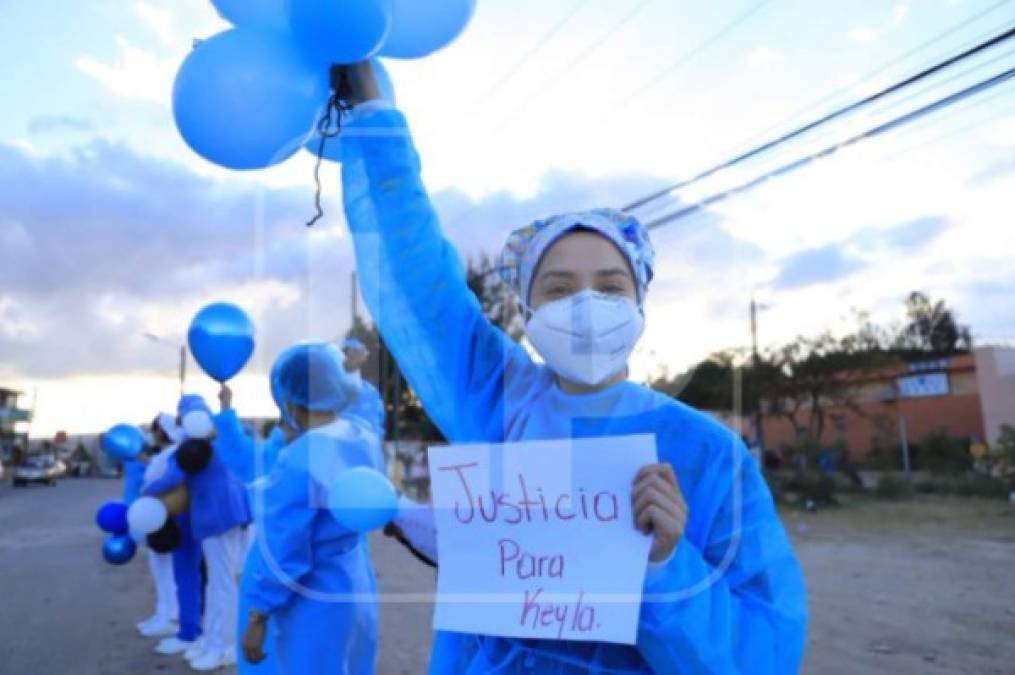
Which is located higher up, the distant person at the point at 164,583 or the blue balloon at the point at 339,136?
the blue balloon at the point at 339,136

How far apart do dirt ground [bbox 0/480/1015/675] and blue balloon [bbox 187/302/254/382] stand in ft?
7.42

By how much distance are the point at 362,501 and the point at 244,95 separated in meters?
1.39

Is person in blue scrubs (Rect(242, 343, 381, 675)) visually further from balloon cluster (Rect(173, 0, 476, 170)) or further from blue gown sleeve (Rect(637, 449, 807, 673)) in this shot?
blue gown sleeve (Rect(637, 449, 807, 673))

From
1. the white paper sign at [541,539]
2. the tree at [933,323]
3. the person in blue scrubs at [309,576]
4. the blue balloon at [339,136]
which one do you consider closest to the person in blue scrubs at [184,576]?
the person in blue scrubs at [309,576]

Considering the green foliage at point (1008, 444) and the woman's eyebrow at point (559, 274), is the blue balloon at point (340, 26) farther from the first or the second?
the green foliage at point (1008, 444)

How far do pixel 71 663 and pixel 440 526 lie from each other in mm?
5768

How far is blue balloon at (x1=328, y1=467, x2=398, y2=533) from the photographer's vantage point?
2494 millimetres

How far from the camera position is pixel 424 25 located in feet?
5.82

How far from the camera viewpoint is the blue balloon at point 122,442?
303 inches

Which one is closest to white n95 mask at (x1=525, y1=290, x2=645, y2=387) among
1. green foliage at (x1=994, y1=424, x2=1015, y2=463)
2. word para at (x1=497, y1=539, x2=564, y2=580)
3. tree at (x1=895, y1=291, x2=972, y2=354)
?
word para at (x1=497, y1=539, x2=564, y2=580)

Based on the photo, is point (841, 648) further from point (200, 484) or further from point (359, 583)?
point (200, 484)

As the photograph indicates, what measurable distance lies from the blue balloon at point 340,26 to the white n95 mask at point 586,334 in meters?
0.61

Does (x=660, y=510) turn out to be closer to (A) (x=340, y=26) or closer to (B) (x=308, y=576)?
(A) (x=340, y=26)

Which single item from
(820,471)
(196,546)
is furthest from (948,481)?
(196,546)
